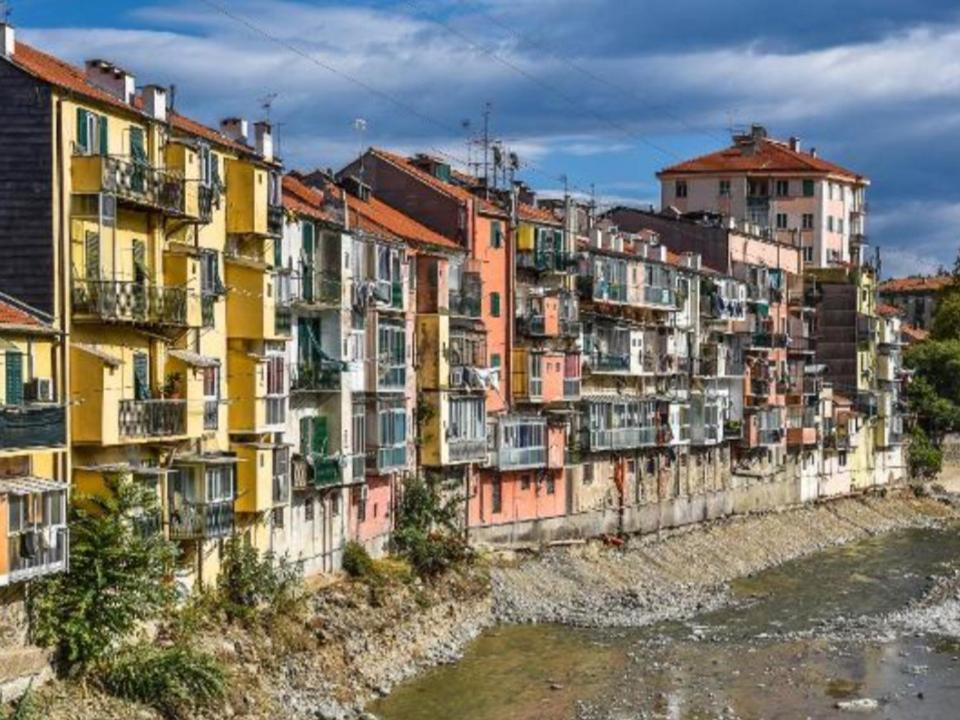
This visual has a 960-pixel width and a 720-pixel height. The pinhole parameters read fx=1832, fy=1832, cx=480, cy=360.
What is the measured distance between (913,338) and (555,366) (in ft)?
290

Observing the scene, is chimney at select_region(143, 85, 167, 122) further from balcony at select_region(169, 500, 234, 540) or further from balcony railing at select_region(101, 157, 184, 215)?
balcony at select_region(169, 500, 234, 540)

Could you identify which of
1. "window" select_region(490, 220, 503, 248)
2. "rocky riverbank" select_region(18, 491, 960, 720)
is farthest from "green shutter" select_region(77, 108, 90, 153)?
"window" select_region(490, 220, 503, 248)

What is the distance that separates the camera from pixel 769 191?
138000 millimetres

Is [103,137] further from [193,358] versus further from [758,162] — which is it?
[758,162]

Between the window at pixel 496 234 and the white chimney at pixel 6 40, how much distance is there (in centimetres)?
3251

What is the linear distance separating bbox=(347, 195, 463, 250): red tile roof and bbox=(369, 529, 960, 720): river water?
1479 centimetres

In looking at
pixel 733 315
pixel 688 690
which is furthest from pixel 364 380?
pixel 733 315

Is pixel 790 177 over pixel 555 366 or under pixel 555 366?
over

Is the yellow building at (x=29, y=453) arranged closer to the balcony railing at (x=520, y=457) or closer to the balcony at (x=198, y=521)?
the balcony at (x=198, y=521)

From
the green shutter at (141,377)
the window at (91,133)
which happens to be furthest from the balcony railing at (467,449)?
the window at (91,133)

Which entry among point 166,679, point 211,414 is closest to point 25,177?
point 211,414

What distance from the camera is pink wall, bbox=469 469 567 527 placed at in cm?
7150

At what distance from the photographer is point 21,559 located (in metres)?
38.2

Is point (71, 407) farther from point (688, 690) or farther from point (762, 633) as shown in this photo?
point (762, 633)
